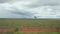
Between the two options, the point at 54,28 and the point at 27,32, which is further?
the point at 54,28

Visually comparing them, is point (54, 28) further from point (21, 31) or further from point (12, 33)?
point (12, 33)

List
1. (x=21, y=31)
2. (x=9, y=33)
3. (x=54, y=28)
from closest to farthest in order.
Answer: (x=9, y=33), (x=21, y=31), (x=54, y=28)

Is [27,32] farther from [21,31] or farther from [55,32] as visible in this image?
[55,32]

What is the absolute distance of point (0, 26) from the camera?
18047 mm

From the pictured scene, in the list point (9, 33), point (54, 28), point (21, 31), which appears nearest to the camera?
point (9, 33)

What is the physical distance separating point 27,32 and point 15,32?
1368 millimetres

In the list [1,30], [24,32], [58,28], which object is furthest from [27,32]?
[58,28]

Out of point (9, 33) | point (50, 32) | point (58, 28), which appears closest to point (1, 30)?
point (9, 33)

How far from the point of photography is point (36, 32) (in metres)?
16.5

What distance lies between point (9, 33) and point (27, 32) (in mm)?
2002

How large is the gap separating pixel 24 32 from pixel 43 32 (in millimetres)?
2254

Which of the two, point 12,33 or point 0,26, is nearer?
point 12,33

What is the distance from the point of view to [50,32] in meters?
16.7

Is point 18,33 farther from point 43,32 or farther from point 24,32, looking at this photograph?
point 43,32
